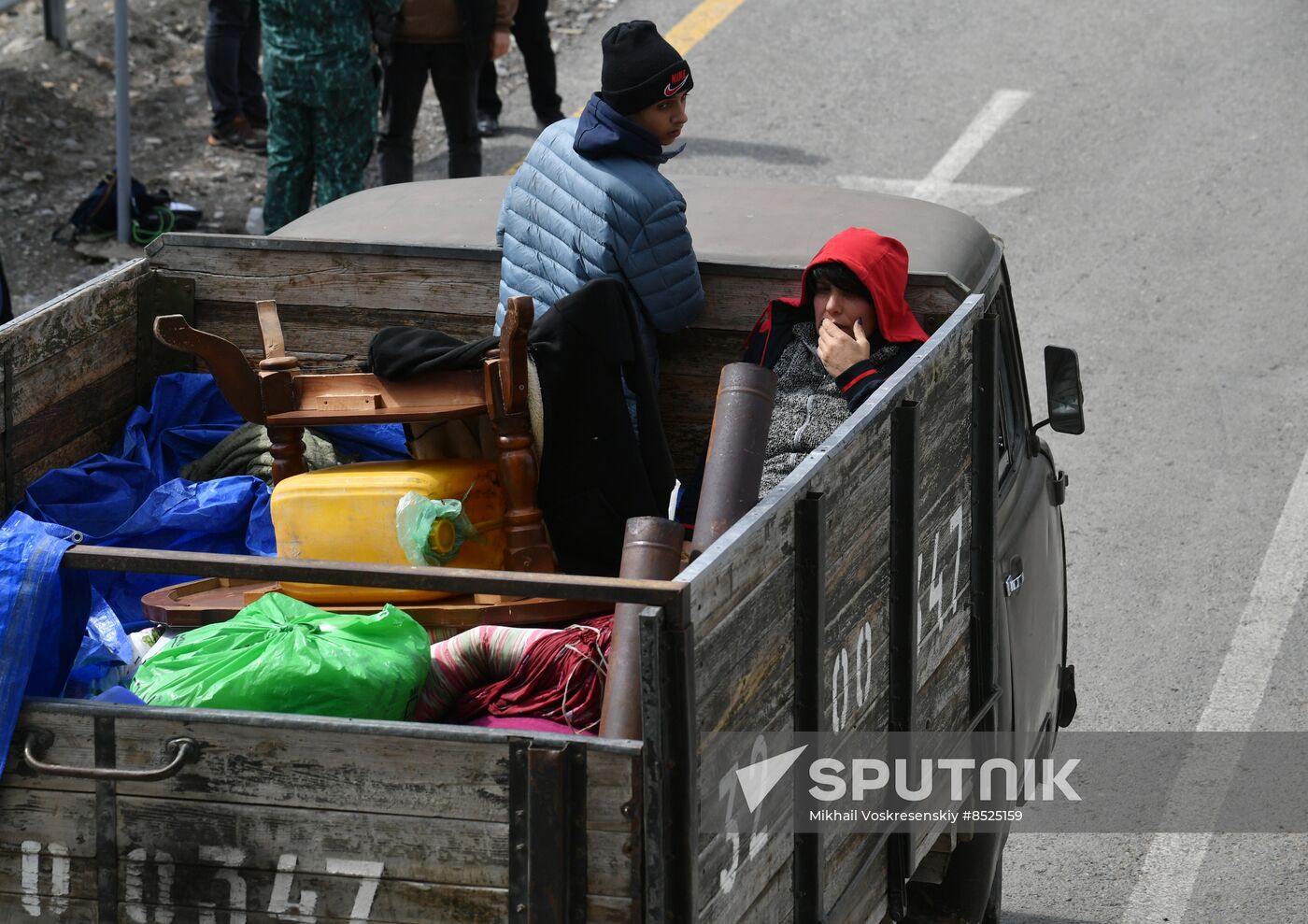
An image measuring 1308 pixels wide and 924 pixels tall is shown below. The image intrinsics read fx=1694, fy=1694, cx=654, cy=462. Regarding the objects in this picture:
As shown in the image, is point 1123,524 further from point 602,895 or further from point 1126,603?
point 602,895

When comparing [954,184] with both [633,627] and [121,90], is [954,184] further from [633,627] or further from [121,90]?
[633,627]

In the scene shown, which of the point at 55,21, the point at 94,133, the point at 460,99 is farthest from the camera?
the point at 55,21

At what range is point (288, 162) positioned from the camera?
8.53 metres

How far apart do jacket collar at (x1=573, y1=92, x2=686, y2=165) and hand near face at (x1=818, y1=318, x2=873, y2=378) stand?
28.3 inches

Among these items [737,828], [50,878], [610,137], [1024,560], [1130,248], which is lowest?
[1130,248]

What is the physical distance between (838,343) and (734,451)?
0.87 m

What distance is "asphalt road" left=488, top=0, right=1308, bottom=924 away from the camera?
6.23 meters

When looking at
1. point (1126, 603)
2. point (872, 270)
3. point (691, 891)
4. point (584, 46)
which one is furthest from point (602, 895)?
point (584, 46)

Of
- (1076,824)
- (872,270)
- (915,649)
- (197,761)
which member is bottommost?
(1076,824)

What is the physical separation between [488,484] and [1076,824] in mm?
2657

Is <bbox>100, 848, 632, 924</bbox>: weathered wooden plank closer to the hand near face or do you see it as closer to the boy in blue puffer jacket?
the hand near face

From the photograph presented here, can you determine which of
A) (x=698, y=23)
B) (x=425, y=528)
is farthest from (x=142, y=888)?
(x=698, y=23)

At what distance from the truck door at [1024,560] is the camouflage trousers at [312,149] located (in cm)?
437

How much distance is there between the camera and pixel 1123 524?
739 centimetres
